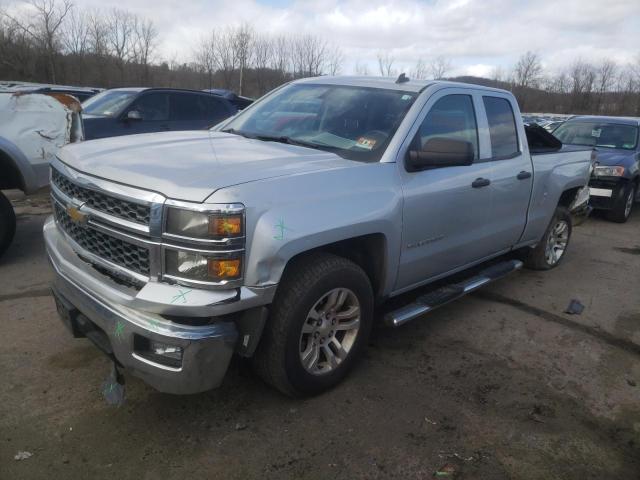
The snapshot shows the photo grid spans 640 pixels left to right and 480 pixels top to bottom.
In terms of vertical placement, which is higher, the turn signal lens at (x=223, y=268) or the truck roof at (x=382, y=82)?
the truck roof at (x=382, y=82)

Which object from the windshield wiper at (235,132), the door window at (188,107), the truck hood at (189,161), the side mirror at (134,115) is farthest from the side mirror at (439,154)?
the door window at (188,107)

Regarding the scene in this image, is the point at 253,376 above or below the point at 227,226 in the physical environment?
below

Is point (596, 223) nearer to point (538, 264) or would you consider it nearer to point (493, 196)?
point (538, 264)

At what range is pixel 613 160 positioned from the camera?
29.0 ft

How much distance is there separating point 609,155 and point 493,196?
655cm

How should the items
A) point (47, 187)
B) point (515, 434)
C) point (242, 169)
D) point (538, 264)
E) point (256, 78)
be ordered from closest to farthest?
point (242, 169), point (515, 434), point (47, 187), point (538, 264), point (256, 78)

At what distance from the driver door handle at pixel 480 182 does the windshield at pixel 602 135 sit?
6.96m

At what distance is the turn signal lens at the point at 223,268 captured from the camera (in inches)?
88.0

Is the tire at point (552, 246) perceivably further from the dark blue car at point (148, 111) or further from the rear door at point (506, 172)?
the dark blue car at point (148, 111)

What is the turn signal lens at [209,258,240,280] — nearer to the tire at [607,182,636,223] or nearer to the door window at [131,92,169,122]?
the door window at [131,92,169,122]

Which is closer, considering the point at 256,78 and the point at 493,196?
the point at 493,196

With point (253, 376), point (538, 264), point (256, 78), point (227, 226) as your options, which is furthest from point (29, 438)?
point (256, 78)

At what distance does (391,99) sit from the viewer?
3471mm

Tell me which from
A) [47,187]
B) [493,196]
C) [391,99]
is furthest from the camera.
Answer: [47,187]
